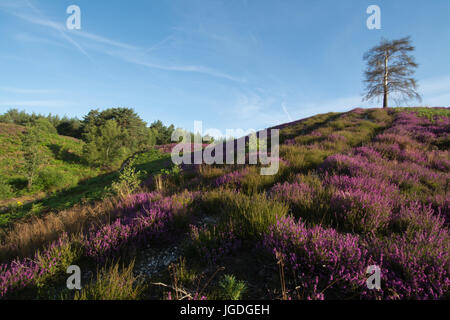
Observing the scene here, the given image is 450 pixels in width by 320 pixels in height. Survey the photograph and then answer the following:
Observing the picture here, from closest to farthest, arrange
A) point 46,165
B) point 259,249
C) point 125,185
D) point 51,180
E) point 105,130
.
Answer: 1. point 259,249
2. point 125,185
3. point 51,180
4. point 46,165
5. point 105,130

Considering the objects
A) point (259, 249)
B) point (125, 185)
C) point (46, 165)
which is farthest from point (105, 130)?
point (259, 249)

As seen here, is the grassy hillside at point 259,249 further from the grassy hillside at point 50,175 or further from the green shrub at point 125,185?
the grassy hillside at point 50,175

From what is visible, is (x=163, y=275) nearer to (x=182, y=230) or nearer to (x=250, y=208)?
(x=182, y=230)

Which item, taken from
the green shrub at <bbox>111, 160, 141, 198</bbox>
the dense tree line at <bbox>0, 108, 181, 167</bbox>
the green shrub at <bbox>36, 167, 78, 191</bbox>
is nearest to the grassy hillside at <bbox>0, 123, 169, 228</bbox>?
the green shrub at <bbox>36, 167, 78, 191</bbox>

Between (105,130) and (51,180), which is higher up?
(105,130)

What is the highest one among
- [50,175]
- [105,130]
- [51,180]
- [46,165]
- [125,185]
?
[105,130]

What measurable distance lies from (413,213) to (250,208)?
2.10m

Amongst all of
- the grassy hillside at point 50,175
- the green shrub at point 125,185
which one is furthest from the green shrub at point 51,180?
the green shrub at point 125,185

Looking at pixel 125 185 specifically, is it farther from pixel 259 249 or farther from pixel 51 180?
pixel 51 180

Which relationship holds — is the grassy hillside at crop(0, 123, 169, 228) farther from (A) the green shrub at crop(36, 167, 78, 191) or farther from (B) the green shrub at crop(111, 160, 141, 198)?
(B) the green shrub at crop(111, 160, 141, 198)

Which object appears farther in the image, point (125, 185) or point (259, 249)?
point (125, 185)

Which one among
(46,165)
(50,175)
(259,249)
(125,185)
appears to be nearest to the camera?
(259,249)
